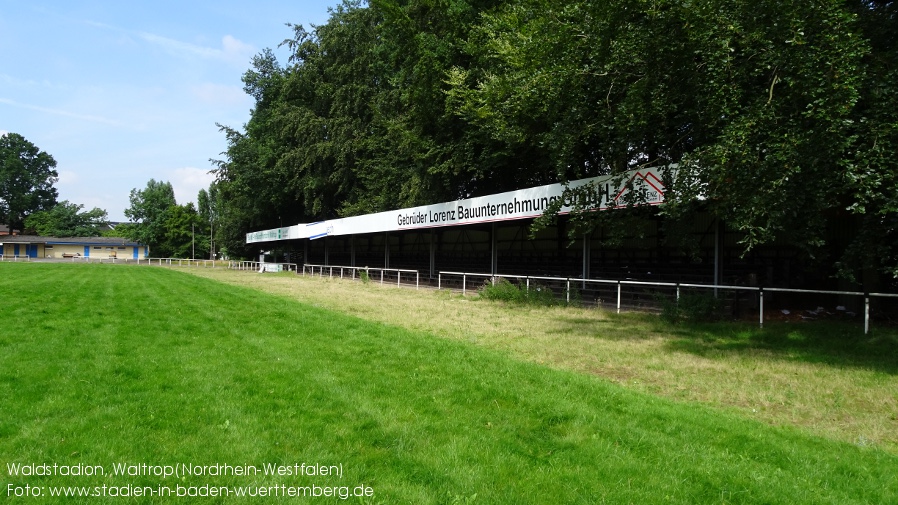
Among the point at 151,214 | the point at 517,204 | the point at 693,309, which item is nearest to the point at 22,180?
the point at 151,214

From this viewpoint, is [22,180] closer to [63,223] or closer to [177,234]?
[63,223]

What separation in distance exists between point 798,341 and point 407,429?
8512mm

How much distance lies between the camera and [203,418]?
4.83 m

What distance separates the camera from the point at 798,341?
1005 cm

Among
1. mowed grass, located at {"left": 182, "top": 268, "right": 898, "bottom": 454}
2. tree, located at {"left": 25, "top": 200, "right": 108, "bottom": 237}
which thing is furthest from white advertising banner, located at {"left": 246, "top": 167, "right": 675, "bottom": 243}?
tree, located at {"left": 25, "top": 200, "right": 108, "bottom": 237}

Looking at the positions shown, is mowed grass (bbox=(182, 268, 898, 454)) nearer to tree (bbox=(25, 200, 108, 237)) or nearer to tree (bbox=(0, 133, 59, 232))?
tree (bbox=(25, 200, 108, 237))

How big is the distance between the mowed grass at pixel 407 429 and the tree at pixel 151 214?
89.2 meters

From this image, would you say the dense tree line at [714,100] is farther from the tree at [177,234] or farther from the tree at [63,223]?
the tree at [63,223]

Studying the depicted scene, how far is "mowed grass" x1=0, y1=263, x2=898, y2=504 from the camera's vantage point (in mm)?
3740

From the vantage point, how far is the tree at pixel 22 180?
103 meters

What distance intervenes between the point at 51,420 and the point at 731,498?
524 centimetres

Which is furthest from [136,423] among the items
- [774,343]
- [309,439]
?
[774,343]

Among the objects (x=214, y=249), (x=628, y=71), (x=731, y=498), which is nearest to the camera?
(x=731, y=498)

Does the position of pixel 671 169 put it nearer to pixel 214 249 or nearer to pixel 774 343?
pixel 774 343
